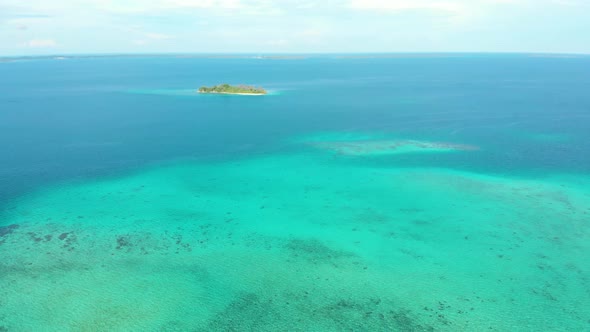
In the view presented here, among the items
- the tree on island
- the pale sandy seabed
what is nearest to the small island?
the tree on island

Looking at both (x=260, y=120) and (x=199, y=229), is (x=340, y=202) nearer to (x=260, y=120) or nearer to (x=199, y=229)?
(x=199, y=229)

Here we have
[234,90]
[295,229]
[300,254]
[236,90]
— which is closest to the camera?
[300,254]

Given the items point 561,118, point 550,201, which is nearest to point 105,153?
point 550,201

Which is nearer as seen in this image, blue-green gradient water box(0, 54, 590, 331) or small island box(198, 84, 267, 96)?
blue-green gradient water box(0, 54, 590, 331)

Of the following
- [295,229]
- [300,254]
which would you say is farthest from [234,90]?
[300,254]

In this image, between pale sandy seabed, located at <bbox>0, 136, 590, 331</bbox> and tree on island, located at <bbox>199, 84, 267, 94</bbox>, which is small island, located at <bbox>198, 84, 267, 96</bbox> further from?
pale sandy seabed, located at <bbox>0, 136, 590, 331</bbox>

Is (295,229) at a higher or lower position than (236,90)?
lower

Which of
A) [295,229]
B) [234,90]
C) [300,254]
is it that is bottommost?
[300,254]

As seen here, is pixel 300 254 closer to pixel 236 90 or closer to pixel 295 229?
pixel 295 229
